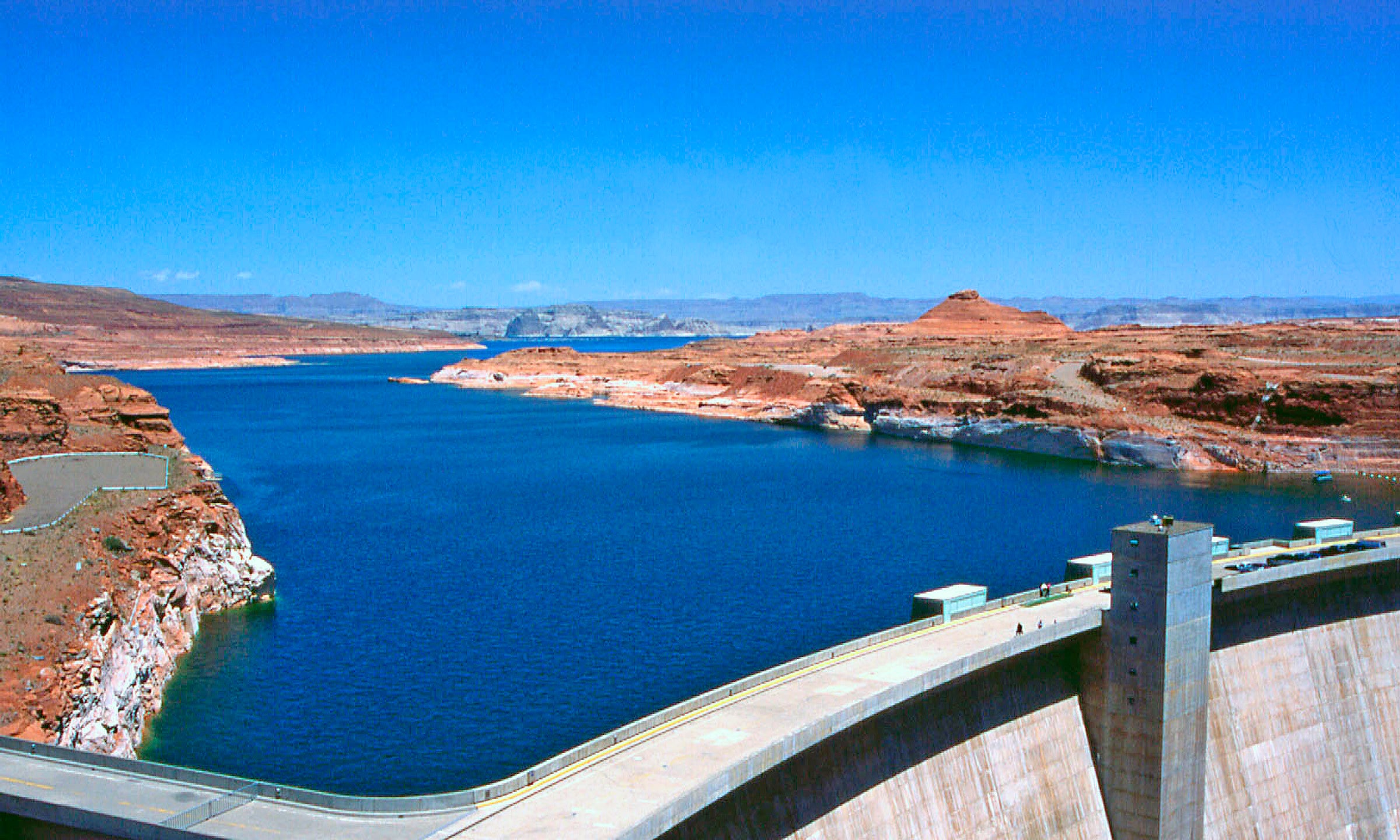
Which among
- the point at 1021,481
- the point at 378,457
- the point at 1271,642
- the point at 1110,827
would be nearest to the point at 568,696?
the point at 1110,827

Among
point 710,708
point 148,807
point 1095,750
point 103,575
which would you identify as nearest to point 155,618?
point 103,575

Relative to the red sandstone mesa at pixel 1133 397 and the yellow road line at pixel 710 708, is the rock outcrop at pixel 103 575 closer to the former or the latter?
the yellow road line at pixel 710 708

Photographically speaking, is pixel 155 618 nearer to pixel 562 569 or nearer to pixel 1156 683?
pixel 562 569

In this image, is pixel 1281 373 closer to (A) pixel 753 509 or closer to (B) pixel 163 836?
(A) pixel 753 509

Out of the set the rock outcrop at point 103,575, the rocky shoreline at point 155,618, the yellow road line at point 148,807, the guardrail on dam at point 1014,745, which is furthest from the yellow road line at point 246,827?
the rocky shoreline at point 155,618

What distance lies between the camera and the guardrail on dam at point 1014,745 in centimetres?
2212

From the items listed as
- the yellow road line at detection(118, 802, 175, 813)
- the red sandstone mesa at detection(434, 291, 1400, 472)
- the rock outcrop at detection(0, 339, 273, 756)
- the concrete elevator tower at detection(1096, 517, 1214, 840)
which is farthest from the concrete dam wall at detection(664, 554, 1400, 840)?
the red sandstone mesa at detection(434, 291, 1400, 472)

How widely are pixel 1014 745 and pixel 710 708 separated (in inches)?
388

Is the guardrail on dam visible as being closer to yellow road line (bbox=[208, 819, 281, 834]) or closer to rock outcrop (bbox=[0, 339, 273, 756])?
yellow road line (bbox=[208, 819, 281, 834])

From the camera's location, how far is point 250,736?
3775 centimetres

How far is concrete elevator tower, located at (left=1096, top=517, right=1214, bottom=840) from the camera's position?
32.2 m

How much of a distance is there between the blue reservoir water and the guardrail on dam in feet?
35.6

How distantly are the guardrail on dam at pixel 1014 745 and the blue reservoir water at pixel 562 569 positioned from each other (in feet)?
35.6

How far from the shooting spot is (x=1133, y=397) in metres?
121
